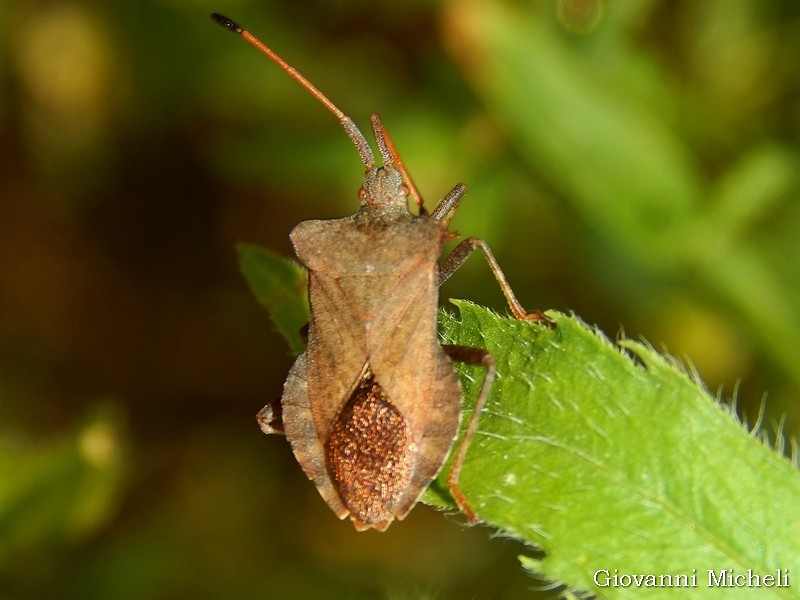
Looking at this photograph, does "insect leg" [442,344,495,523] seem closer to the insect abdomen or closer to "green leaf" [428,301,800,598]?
"green leaf" [428,301,800,598]

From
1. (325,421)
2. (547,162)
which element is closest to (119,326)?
(547,162)

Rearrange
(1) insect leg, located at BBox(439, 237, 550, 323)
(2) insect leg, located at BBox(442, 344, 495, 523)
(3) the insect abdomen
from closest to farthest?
1. (2) insect leg, located at BBox(442, 344, 495, 523)
2. (3) the insect abdomen
3. (1) insect leg, located at BBox(439, 237, 550, 323)

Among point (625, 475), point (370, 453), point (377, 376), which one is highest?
point (625, 475)

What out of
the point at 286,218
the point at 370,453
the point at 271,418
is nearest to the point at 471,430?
the point at 370,453

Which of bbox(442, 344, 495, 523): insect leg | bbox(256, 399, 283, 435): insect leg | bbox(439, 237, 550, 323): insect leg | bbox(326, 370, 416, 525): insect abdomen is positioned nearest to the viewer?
bbox(442, 344, 495, 523): insect leg

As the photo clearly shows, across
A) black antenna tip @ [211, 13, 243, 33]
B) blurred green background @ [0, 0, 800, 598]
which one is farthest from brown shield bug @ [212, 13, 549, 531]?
blurred green background @ [0, 0, 800, 598]

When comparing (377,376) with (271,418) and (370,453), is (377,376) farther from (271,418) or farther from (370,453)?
(271,418)

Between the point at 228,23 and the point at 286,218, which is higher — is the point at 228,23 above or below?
above
